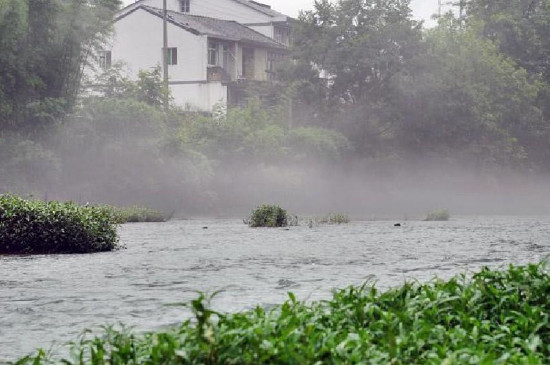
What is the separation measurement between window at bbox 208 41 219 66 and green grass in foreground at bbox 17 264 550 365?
52.0 metres

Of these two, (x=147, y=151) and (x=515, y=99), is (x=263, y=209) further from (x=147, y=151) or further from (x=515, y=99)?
(x=515, y=99)

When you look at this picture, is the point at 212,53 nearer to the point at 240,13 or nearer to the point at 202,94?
the point at 202,94

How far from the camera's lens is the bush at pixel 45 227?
21.7 metres

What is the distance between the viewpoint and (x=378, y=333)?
6.80 meters

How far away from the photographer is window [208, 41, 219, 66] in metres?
60.2

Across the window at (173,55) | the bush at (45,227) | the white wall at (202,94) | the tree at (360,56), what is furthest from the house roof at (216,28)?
the bush at (45,227)

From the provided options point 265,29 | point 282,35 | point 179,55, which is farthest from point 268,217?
point 282,35

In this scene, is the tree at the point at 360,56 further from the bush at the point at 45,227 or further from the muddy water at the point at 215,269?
the bush at the point at 45,227

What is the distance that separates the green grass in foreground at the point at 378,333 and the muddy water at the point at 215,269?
106 centimetres

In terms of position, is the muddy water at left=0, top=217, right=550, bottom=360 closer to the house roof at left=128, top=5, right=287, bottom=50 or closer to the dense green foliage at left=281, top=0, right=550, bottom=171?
the dense green foliage at left=281, top=0, right=550, bottom=171

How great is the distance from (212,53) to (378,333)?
54.4 meters

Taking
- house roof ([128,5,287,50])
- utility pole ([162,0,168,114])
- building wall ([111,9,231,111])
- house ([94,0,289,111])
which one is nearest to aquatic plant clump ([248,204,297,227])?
utility pole ([162,0,168,114])

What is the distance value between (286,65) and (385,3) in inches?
243

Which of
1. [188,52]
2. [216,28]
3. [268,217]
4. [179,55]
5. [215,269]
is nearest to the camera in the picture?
[215,269]
